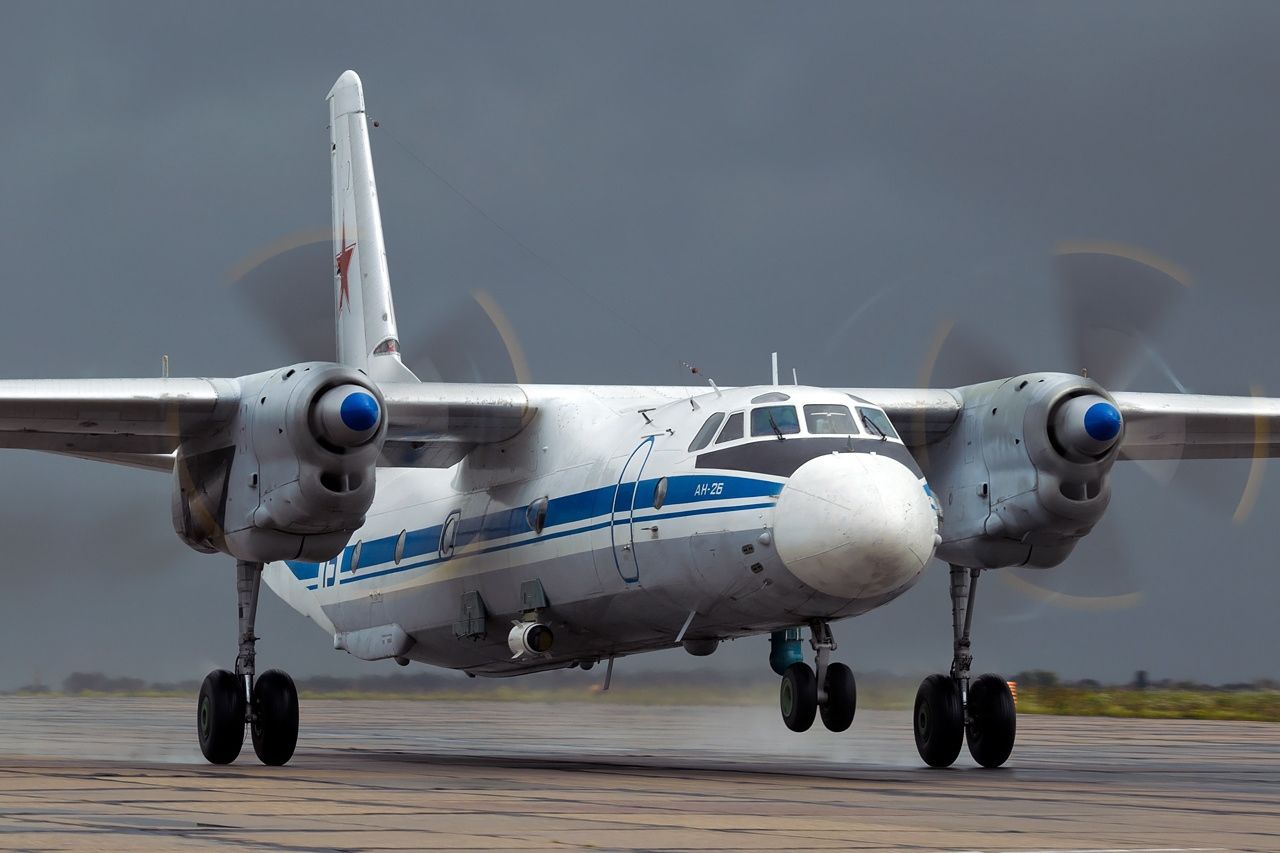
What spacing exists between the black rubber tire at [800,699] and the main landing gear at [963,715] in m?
2.22

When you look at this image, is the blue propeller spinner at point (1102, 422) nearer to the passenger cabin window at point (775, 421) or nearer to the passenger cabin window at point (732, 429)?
the passenger cabin window at point (775, 421)

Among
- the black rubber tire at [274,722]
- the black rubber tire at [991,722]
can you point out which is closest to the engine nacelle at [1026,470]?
the black rubber tire at [991,722]

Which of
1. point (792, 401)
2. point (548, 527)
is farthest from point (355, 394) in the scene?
point (792, 401)

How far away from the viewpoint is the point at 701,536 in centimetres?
1445

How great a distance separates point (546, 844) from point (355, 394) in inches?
313

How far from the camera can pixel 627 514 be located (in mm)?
15445

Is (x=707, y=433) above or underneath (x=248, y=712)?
above

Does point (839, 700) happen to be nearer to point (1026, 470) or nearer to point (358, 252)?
point (1026, 470)

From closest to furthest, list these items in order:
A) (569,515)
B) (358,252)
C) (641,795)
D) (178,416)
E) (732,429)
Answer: (641,795)
(732,429)
(178,416)
(569,515)
(358,252)

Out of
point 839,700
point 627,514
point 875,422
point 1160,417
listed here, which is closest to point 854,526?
point 875,422

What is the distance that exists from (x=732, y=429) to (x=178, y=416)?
528 cm

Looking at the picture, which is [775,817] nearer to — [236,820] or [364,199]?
[236,820]

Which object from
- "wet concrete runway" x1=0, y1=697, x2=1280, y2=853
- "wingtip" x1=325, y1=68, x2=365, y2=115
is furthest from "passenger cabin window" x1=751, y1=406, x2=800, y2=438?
"wingtip" x1=325, y1=68, x2=365, y2=115

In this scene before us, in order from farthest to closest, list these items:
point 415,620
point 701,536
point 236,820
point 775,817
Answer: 1. point 415,620
2. point 701,536
3. point 775,817
4. point 236,820
